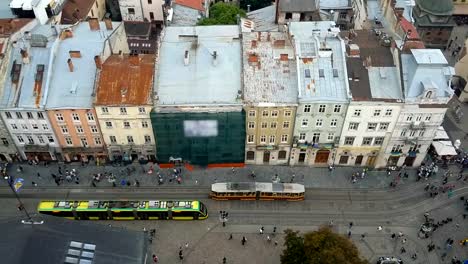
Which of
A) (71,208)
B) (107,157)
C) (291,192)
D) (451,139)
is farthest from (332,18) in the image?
(71,208)

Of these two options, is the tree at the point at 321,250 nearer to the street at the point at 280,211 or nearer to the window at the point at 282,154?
the street at the point at 280,211

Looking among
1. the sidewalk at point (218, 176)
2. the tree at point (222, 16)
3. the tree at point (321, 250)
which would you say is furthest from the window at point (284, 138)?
the tree at point (222, 16)

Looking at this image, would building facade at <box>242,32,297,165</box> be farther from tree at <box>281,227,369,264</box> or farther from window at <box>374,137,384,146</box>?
tree at <box>281,227,369,264</box>

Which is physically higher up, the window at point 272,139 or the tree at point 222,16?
the tree at point 222,16

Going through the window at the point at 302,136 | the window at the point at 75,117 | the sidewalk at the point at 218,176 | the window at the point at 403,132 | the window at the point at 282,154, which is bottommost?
the sidewalk at the point at 218,176

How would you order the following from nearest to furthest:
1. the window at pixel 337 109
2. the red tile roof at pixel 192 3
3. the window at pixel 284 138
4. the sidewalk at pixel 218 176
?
the window at pixel 337 109, the window at pixel 284 138, the sidewalk at pixel 218 176, the red tile roof at pixel 192 3

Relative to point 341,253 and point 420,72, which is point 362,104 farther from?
point 341,253
